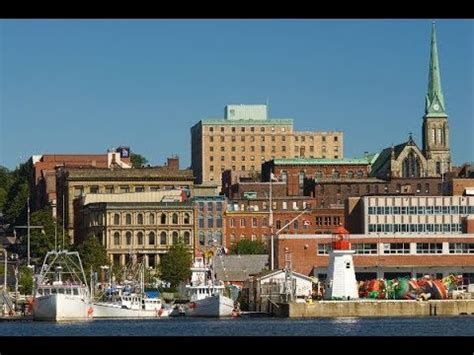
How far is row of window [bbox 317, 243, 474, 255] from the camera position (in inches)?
3938

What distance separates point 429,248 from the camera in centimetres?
10169

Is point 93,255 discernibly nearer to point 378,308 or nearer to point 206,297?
point 206,297

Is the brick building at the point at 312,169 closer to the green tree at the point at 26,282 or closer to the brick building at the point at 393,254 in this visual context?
the green tree at the point at 26,282

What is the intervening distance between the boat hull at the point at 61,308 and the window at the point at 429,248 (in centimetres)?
2067

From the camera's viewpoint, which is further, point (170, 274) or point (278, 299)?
point (170, 274)

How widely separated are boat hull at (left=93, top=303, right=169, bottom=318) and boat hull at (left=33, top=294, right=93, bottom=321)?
7.21ft

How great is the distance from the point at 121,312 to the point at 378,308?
15.2 m

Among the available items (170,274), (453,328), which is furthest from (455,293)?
(170,274)

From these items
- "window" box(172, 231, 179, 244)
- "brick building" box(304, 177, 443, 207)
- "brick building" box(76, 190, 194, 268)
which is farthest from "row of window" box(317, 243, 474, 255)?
"brick building" box(304, 177, 443, 207)

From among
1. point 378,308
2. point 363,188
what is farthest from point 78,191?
point 378,308

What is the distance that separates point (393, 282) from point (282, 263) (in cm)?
1065

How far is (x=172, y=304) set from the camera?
101m

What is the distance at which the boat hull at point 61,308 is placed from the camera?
90.4m
